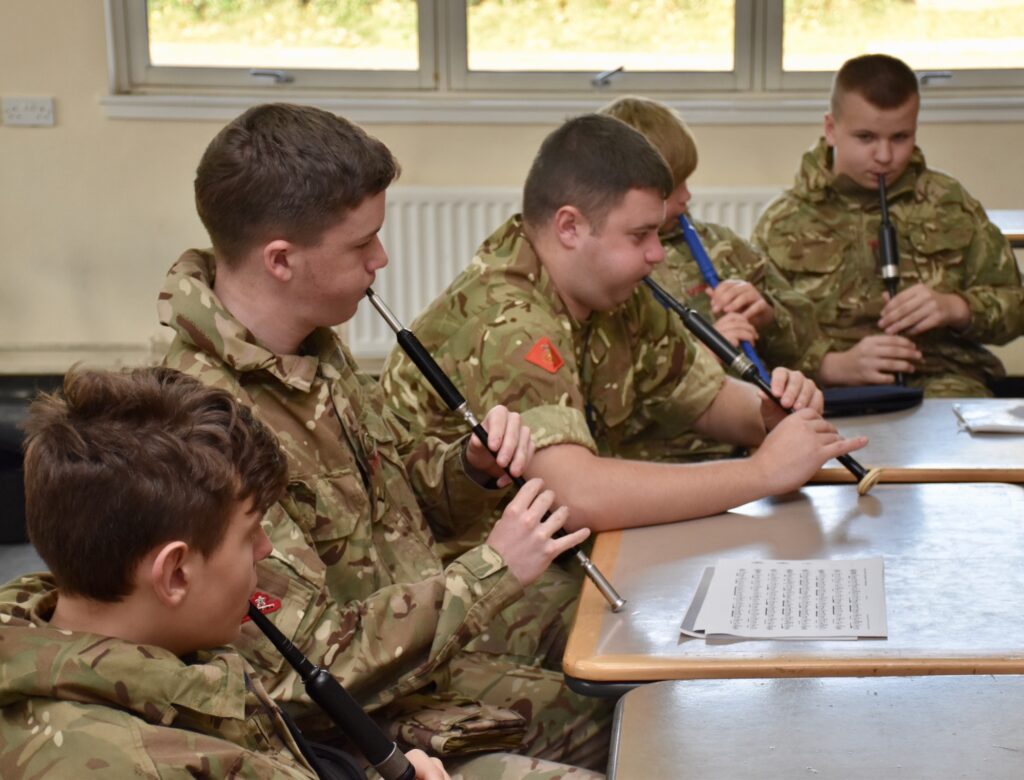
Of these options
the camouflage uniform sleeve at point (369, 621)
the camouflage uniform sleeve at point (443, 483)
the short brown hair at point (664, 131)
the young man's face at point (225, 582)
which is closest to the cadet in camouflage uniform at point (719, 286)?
the short brown hair at point (664, 131)

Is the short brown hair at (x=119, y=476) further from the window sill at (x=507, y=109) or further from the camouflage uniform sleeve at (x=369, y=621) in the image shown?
the window sill at (x=507, y=109)

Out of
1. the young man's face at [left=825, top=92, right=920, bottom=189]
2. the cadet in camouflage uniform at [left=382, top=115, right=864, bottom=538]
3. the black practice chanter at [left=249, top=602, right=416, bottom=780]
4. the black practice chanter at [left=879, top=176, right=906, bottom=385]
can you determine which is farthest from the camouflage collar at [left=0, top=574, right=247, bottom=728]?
the young man's face at [left=825, top=92, right=920, bottom=189]

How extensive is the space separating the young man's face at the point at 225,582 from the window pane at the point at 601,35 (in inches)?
158

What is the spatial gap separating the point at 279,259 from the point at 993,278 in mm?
2289

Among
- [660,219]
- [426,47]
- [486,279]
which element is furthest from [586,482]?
[426,47]

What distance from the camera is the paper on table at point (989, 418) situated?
2.33 meters

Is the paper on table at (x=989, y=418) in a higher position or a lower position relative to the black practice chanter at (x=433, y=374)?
lower

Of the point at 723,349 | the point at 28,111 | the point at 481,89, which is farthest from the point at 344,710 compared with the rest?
the point at 28,111

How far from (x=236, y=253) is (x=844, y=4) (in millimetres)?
3803

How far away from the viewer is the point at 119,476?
106cm

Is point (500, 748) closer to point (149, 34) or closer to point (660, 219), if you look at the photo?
point (660, 219)

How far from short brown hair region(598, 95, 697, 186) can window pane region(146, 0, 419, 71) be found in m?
2.18

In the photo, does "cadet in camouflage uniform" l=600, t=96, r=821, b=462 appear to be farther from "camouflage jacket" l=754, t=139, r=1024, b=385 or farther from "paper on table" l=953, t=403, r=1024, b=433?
"paper on table" l=953, t=403, r=1024, b=433

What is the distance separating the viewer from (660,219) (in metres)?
2.23
